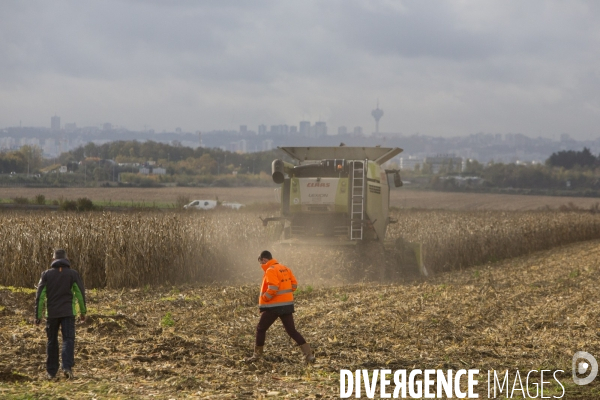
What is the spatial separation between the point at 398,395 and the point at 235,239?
48.4 ft

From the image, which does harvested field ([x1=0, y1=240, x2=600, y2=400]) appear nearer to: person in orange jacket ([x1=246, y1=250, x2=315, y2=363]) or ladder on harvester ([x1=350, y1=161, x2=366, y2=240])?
person in orange jacket ([x1=246, y1=250, x2=315, y2=363])

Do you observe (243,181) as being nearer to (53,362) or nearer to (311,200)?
(311,200)

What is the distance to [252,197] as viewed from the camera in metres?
67.7

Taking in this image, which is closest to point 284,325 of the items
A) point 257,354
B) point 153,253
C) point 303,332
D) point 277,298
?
point 277,298

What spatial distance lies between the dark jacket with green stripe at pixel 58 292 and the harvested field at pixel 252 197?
45.9 m

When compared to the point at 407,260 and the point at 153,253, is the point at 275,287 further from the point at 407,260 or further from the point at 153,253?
the point at 407,260

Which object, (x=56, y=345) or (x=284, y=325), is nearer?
(x=56, y=345)

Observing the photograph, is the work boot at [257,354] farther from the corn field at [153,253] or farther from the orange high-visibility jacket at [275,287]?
the corn field at [153,253]

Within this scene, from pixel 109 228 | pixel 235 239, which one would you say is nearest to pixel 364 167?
pixel 235 239

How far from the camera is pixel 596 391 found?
9.41 meters

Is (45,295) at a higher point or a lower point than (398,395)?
higher

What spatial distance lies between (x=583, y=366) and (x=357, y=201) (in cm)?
1030

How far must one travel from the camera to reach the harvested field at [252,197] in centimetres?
6109

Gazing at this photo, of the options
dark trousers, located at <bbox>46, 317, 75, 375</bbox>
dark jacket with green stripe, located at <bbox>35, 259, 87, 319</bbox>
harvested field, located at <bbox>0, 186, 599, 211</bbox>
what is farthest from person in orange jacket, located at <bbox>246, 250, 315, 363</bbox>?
harvested field, located at <bbox>0, 186, 599, 211</bbox>
